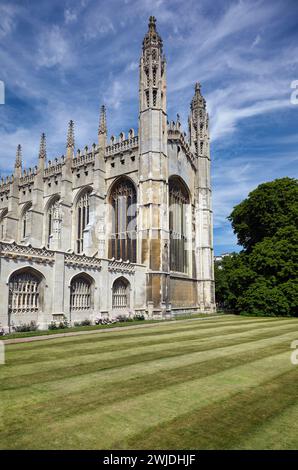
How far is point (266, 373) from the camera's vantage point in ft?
25.1

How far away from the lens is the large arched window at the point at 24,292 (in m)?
17.8

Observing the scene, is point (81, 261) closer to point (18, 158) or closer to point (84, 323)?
point (84, 323)

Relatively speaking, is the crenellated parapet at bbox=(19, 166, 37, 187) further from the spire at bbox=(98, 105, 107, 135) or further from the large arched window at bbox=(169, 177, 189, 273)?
the large arched window at bbox=(169, 177, 189, 273)

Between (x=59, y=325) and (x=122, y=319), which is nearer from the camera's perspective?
(x=59, y=325)

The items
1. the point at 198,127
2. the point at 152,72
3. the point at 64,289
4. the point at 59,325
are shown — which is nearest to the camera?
the point at 59,325

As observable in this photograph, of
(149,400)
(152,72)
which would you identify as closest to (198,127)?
(152,72)

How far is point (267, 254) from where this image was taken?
1187 inches

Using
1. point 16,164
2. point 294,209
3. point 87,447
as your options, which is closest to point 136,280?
point 294,209

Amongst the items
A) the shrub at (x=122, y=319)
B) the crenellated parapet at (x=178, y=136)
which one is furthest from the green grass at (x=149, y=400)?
the crenellated parapet at (x=178, y=136)

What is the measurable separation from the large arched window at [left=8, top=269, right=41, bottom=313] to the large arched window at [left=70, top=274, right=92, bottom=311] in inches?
107

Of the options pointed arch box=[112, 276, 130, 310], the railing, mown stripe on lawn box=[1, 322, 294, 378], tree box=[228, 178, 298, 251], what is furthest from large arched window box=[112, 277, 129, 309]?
tree box=[228, 178, 298, 251]

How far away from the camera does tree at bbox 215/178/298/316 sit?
2920cm

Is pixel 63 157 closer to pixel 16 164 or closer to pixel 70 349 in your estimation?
pixel 16 164

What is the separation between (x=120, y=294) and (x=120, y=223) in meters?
9.29
